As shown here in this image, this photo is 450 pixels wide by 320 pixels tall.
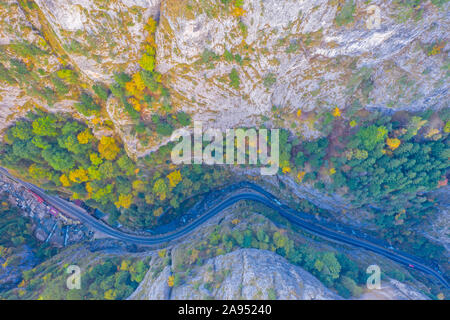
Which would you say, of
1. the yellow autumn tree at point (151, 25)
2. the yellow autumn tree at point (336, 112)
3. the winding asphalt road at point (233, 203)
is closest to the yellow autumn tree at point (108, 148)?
the winding asphalt road at point (233, 203)

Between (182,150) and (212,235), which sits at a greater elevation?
(182,150)

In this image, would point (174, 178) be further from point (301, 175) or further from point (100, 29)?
point (100, 29)

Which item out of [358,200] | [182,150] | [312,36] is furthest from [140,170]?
[358,200]

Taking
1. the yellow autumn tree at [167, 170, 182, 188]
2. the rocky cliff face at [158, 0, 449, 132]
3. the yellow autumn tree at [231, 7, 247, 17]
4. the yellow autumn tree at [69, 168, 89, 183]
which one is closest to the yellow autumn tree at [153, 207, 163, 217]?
the yellow autumn tree at [167, 170, 182, 188]

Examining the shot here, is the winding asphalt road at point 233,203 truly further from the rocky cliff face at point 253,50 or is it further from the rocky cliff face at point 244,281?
the rocky cliff face at point 253,50

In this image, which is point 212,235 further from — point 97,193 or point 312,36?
point 312,36
